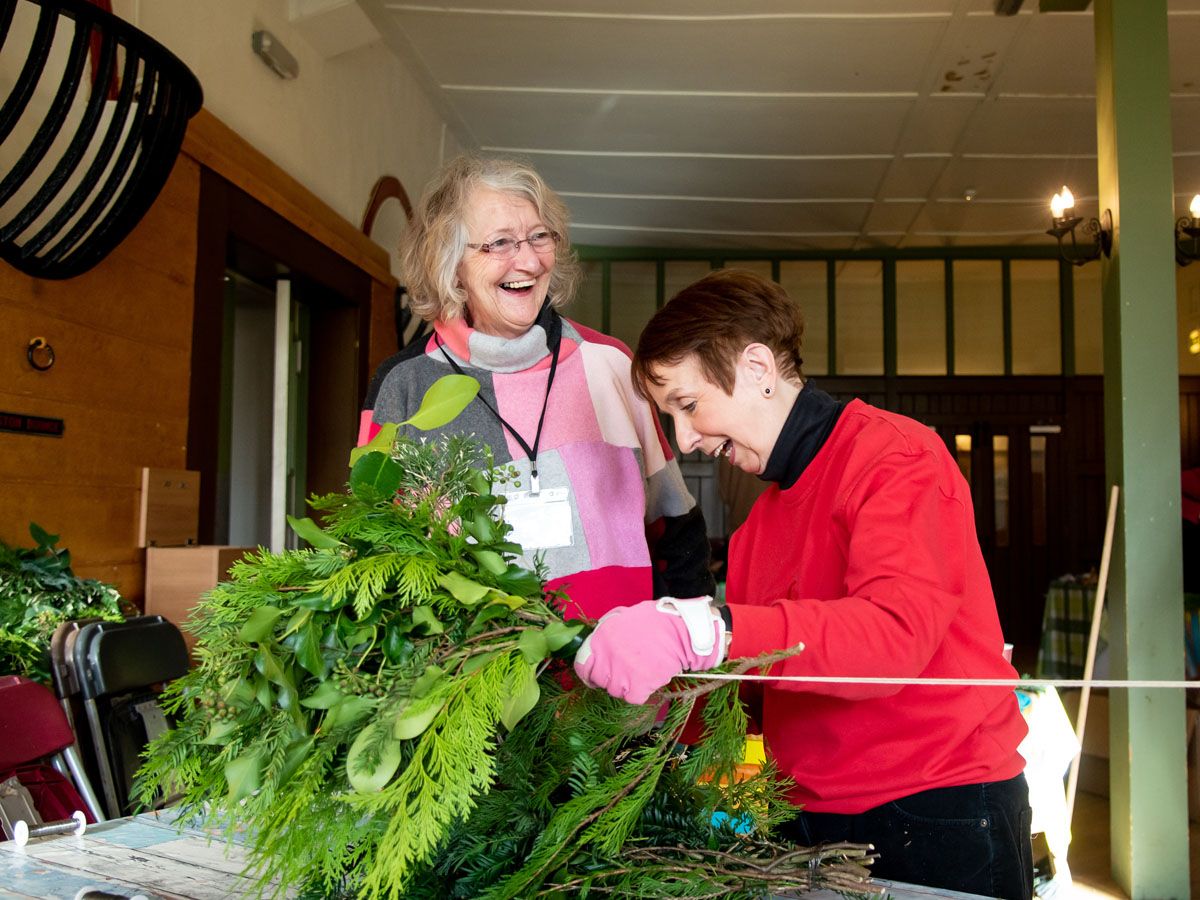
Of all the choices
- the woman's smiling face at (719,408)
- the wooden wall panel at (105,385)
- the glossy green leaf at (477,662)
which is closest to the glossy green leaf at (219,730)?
the glossy green leaf at (477,662)

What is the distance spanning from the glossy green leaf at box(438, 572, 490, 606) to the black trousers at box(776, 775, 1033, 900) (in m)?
0.57

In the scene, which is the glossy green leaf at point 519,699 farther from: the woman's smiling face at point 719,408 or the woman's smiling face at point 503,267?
the woman's smiling face at point 503,267

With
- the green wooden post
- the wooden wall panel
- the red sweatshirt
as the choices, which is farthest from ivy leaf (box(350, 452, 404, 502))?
the green wooden post

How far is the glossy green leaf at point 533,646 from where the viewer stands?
33.0 inches

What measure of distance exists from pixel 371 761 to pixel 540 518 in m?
0.83

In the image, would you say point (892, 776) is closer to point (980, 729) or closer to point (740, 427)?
point (980, 729)

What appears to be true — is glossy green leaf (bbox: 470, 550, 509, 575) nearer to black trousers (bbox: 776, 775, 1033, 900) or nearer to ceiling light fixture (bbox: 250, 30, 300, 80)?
black trousers (bbox: 776, 775, 1033, 900)

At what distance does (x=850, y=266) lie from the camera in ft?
27.6

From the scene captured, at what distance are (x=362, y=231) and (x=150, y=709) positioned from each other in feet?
9.59

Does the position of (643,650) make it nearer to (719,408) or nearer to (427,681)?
(427,681)

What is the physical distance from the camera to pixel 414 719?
0.77 meters

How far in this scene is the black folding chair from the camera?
209 centimetres

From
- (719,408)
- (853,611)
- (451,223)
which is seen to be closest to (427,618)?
(853,611)

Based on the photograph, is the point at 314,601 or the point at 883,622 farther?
the point at 883,622
